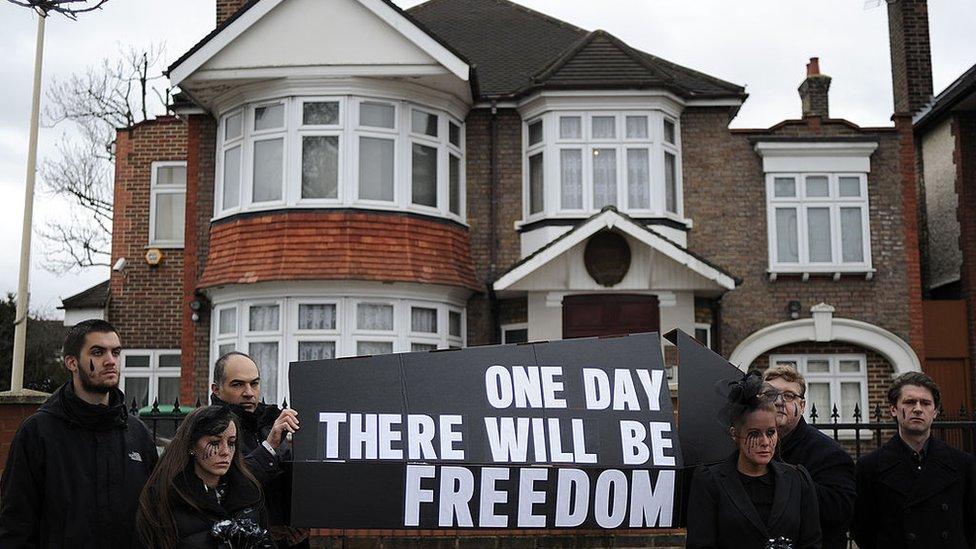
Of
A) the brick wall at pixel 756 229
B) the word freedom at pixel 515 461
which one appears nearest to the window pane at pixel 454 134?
the brick wall at pixel 756 229

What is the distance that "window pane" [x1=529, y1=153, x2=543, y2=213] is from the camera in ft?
51.0

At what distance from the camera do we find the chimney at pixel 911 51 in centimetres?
1762

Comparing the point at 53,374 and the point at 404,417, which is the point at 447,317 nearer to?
the point at 404,417

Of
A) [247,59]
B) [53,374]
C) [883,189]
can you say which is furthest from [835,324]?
[53,374]

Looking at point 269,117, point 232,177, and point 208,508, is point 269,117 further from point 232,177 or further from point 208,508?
point 208,508

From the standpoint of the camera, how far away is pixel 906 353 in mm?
15227

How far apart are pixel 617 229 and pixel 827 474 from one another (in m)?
9.28

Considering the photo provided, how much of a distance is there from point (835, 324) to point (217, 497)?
13009 millimetres

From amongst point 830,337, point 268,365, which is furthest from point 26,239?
point 830,337

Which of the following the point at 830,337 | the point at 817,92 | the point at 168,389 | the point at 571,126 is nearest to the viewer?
the point at 830,337

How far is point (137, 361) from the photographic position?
55.1 feet

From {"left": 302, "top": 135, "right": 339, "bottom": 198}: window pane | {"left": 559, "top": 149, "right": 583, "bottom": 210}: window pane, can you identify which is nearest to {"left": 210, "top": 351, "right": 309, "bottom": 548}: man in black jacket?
{"left": 302, "top": 135, "right": 339, "bottom": 198}: window pane

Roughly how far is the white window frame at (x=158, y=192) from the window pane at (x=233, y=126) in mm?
2447

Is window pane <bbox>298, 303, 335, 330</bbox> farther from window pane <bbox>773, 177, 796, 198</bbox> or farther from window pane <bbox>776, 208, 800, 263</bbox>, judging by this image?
window pane <bbox>773, 177, 796, 198</bbox>
